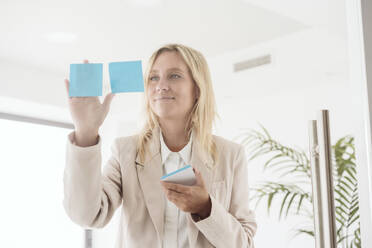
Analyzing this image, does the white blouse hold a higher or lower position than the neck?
lower

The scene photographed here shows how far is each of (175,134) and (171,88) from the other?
0.16 meters

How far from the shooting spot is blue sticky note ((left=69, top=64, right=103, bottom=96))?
3.23 feet

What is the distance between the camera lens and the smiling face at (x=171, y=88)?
1204 mm

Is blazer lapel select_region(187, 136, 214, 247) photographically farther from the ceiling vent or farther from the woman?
the ceiling vent

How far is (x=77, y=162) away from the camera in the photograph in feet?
3.32

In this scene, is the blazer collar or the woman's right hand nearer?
the woman's right hand

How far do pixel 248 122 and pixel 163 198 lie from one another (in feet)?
11.9

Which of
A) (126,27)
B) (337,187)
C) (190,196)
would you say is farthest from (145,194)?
(126,27)

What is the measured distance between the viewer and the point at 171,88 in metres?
1.22

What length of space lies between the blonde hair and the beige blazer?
26 mm

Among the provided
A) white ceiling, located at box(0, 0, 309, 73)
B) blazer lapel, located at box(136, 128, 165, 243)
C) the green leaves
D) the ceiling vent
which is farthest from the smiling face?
the ceiling vent

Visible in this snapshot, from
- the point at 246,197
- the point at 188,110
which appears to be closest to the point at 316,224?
the point at 246,197

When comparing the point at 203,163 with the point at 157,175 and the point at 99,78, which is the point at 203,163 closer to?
the point at 157,175

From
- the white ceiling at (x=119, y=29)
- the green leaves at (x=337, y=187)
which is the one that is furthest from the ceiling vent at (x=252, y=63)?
the green leaves at (x=337, y=187)
